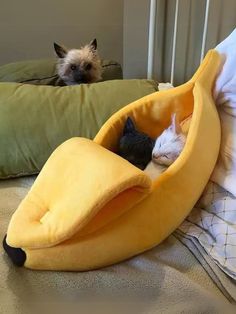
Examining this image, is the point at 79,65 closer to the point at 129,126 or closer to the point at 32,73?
the point at 32,73

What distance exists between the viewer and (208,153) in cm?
87

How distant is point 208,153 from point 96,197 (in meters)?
0.32

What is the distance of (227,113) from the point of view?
0.99m

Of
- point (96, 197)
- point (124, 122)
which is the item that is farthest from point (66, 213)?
point (124, 122)

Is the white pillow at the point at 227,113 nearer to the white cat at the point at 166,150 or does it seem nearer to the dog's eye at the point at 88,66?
the white cat at the point at 166,150

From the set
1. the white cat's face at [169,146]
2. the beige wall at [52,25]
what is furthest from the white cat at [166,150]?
the beige wall at [52,25]

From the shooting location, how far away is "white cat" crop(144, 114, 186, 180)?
884 millimetres

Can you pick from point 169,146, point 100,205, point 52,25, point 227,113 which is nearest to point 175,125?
point 169,146

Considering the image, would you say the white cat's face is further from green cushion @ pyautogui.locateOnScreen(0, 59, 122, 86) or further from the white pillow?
green cushion @ pyautogui.locateOnScreen(0, 59, 122, 86)

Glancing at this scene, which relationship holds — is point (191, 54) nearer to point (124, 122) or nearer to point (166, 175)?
point (124, 122)

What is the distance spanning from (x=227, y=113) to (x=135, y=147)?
0.88ft

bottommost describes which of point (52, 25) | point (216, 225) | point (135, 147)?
point (216, 225)

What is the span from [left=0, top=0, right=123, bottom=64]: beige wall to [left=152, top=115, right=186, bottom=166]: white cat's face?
95 cm

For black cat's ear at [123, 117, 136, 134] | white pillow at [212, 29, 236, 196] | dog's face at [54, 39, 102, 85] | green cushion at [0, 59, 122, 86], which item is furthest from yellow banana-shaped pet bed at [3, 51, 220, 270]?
dog's face at [54, 39, 102, 85]
